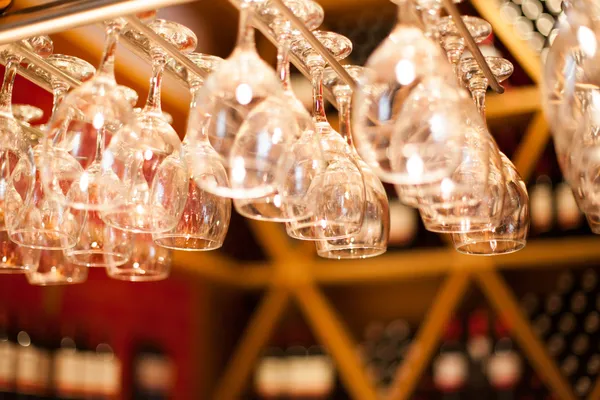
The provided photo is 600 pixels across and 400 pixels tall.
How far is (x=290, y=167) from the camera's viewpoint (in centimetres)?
61

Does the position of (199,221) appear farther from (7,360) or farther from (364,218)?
(7,360)

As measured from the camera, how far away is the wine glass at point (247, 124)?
1.73 ft

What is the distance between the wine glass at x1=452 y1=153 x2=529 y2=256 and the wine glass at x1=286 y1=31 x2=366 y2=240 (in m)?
0.12

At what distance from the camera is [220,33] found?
7.84 feet

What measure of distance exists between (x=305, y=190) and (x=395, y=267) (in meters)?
1.63

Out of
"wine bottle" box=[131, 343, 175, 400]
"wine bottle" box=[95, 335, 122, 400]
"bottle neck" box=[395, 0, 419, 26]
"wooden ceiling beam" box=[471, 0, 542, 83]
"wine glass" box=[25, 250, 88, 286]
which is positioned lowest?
"wine bottle" box=[131, 343, 175, 400]

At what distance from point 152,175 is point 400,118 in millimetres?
217

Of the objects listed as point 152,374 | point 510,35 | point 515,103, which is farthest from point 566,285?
point 152,374

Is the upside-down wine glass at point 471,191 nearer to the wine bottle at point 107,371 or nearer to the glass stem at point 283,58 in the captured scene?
the glass stem at point 283,58

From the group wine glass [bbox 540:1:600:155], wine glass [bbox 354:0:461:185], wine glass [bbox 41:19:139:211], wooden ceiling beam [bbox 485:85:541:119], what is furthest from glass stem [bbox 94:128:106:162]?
wooden ceiling beam [bbox 485:85:541:119]

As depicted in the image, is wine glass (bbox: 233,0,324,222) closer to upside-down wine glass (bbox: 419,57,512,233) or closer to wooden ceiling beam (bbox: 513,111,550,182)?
upside-down wine glass (bbox: 419,57,512,233)

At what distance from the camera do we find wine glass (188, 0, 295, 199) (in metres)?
0.53

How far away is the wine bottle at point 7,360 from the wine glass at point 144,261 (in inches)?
38.5

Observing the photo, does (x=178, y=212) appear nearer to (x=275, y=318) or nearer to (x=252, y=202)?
(x=252, y=202)
